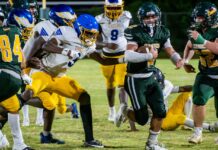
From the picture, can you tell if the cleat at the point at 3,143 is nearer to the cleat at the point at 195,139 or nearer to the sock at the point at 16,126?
the sock at the point at 16,126

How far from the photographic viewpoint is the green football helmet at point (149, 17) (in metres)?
7.31

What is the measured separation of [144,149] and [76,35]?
1.34m

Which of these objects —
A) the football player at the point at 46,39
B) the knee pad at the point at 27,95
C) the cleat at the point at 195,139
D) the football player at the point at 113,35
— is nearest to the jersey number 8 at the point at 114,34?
the football player at the point at 113,35

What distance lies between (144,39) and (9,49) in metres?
1.33

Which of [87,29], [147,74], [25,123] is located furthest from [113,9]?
[147,74]

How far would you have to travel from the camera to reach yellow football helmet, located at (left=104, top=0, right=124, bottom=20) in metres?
10.3

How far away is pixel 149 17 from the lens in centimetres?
732

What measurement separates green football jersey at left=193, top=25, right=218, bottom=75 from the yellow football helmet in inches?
103

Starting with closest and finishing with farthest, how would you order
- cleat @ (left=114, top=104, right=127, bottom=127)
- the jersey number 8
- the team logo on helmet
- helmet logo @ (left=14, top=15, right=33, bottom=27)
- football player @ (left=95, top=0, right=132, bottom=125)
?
the team logo on helmet → helmet logo @ (left=14, top=15, right=33, bottom=27) → cleat @ (left=114, top=104, right=127, bottom=127) → football player @ (left=95, top=0, right=132, bottom=125) → the jersey number 8

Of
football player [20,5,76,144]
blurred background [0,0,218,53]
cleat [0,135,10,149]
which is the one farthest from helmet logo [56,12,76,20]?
blurred background [0,0,218,53]

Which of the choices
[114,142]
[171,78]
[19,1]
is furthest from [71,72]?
[114,142]

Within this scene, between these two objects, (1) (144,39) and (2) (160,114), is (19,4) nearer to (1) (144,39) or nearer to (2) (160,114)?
Answer: (1) (144,39)

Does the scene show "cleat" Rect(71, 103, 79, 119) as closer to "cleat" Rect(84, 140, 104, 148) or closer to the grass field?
the grass field

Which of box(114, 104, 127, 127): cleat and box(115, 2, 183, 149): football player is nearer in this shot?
box(115, 2, 183, 149): football player
